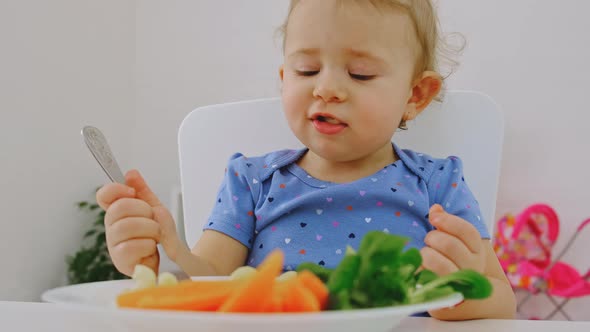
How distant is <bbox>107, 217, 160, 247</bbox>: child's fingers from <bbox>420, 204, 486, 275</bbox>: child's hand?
0.26 metres

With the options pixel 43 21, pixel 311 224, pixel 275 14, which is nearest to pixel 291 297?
pixel 311 224

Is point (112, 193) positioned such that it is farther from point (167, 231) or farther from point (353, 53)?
point (353, 53)

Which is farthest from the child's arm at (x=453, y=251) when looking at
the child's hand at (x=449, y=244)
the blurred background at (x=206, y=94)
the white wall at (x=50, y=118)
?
the white wall at (x=50, y=118)

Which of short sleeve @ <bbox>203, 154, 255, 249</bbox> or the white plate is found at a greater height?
the white plate

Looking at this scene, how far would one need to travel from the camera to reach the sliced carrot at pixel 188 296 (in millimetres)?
353

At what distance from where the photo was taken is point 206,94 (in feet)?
9.74

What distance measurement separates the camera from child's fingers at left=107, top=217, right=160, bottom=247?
623mm

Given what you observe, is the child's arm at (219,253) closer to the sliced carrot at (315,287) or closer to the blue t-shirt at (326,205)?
the blue t-shirt at (326,205)

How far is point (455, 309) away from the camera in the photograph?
0.57 meters

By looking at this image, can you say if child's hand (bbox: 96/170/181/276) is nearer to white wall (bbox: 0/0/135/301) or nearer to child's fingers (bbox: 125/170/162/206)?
child's fingers (bbox: 125/170/162/206)

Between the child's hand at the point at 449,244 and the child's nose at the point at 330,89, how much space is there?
0.27 meters

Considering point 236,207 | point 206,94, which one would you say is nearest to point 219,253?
point 236,207

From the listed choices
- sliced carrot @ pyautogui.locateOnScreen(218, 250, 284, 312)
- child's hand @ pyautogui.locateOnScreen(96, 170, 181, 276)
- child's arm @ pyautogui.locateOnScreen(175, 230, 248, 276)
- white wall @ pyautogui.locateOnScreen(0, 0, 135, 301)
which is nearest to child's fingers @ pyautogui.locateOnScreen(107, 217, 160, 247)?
child's hand @ pyautogui.locateOnScreen(96, 170, 181, 276)

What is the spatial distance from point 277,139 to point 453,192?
32cm
